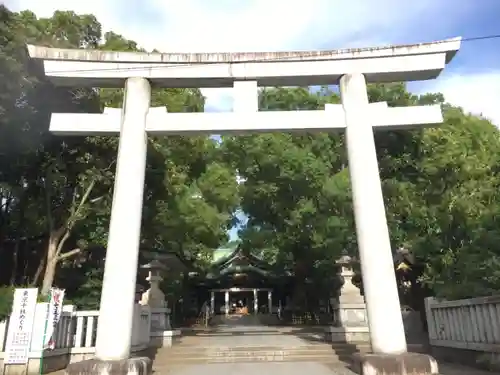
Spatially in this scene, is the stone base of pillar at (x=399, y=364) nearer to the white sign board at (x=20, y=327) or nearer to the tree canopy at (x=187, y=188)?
the tree canopy at (x=187, y=188)

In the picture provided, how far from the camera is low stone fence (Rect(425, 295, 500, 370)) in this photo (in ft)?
24.9

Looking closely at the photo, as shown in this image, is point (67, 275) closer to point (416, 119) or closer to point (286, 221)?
point (286, 221)

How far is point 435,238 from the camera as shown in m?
12.1

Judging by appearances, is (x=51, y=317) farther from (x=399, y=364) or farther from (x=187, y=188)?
(x=187, y=188)

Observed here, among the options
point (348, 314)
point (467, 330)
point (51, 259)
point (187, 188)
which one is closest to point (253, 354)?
point (348, 314)

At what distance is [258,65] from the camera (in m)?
8.29

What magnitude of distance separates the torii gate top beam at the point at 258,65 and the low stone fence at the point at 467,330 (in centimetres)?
479

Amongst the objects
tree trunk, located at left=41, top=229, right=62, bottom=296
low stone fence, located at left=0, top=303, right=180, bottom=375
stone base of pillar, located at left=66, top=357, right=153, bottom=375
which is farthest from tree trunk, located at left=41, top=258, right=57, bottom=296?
stone base of pillar, located at left=66, top=357, right=153, bottom=375

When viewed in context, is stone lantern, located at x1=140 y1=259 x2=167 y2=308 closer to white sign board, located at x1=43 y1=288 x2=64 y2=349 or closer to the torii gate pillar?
white sign board, located at x1=43 y1=288 x2=64 y2=349

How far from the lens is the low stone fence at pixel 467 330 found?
7598 millimetres

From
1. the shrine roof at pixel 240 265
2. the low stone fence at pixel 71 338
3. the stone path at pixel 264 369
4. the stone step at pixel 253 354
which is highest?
the shrine roof at pixel 240 265

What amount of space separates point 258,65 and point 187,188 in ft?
44.4

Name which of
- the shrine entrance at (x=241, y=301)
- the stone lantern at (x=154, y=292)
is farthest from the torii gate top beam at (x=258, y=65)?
the shrine entrance at (x=241, y=301)

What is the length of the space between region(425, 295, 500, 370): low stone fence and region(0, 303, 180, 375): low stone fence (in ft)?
22.9
